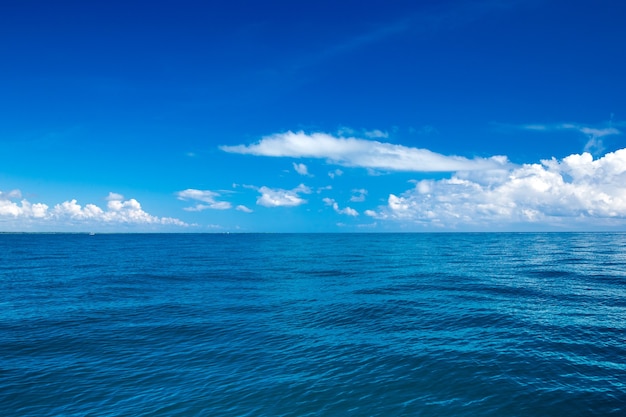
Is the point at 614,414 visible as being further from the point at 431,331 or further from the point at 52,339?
the point at 52,339

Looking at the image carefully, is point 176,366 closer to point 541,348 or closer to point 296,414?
point 296,414

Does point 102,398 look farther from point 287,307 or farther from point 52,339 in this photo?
point 287,307

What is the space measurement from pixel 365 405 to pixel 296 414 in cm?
363

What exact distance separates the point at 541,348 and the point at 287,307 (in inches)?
981

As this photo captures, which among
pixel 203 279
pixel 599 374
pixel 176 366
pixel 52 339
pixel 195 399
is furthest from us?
pixel 203 279

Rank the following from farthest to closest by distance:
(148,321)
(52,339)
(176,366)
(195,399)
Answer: (148,321)
(52,339)
(176,366)
(195,399)

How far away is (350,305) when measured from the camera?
139 feet

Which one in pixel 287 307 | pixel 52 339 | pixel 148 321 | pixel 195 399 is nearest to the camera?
pixel 195 399

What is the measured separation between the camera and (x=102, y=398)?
2023cm

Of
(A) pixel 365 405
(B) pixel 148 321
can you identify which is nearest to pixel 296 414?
(A) pixel 365 405

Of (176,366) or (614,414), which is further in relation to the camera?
(176,366)

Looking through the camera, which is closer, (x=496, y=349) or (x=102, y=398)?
(x=102, y=398)

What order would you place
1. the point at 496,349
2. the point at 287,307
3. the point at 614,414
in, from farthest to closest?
1. the point at 287,307
2. the point at 496,349
3. the point at 614,414

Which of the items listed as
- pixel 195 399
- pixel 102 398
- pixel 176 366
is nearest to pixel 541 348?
pixel 195 399
